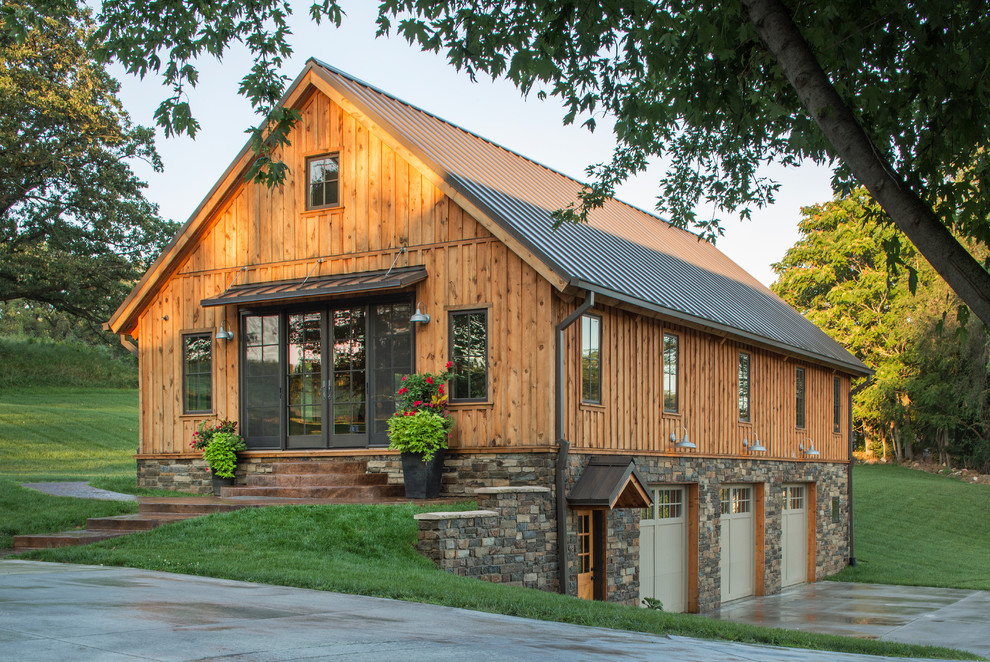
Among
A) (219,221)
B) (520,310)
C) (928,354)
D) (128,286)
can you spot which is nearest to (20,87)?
(128,286)

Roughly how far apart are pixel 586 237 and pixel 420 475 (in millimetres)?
5573

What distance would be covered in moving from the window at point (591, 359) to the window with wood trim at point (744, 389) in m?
5.94

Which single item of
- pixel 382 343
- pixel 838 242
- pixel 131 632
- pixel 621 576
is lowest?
pixel 621 576

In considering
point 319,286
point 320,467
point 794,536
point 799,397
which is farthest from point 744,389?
point 319,286

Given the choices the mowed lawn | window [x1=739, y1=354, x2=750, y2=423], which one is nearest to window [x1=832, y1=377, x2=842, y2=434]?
window [x1=739, y1=354, x2=750, y2=423]

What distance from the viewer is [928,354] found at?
1547 inches

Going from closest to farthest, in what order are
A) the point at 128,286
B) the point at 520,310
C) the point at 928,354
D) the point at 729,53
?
the point at 729,53, the point at 520,310, the point at 128,286, the point at 928,354

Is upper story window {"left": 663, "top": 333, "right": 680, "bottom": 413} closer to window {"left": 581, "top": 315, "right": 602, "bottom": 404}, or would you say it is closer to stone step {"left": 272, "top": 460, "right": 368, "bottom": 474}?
window {"left": 581, "top": 315, "right": 602, "bottom": 404}

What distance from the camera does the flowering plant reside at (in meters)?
14.3

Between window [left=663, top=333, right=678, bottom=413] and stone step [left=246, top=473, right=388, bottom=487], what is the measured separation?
16.7ft

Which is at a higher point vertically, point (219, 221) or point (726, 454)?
point (219, 221)

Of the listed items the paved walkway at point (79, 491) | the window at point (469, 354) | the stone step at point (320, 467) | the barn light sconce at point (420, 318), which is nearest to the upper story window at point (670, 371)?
the window at point (469, 354)

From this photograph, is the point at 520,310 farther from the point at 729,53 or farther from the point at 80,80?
the point at 80,80

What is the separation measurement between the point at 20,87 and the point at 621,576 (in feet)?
65.2
